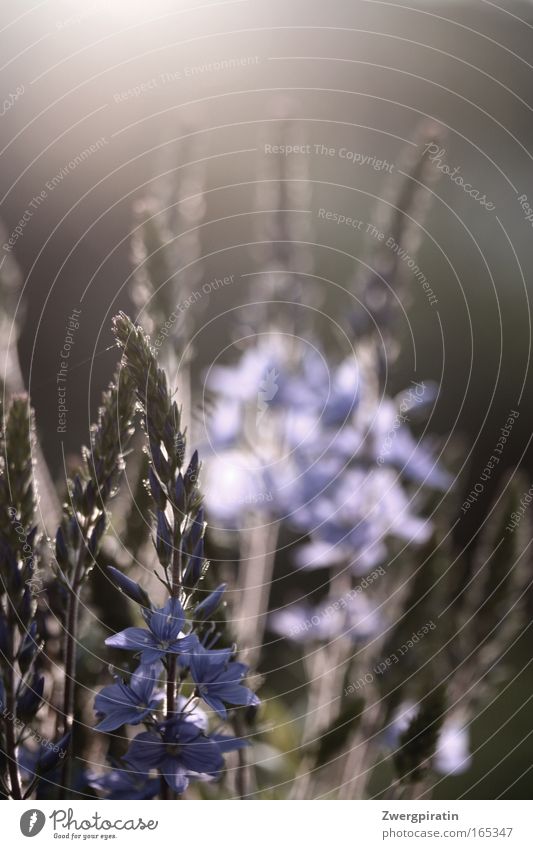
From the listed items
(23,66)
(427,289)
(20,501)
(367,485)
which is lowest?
(20,501)

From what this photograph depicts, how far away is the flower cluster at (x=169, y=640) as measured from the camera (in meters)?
0.51

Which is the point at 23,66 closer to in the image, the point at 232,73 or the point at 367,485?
the point at 232,73

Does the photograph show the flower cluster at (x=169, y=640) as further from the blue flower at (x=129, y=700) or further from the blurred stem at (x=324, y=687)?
the blurred stem at (x=324, y=687)

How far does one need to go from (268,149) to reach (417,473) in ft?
1.65

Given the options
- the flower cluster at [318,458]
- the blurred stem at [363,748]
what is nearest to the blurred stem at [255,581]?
the flower cluster at [318,458]

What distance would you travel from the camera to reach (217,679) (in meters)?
0.55

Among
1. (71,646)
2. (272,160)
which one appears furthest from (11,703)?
(272,160)

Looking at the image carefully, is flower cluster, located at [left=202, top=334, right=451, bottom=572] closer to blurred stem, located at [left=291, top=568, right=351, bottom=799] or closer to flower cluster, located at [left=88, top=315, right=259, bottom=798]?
blurred stem, located at [left=291, top=568, right=351, bottom=799]

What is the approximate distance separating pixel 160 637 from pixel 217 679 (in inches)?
2.2

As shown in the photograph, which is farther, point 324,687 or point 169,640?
point 324,687

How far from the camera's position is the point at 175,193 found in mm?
929

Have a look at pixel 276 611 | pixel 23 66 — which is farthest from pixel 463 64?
pixel 276 611

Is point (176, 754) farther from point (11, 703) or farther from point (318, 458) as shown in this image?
point (318, 458)

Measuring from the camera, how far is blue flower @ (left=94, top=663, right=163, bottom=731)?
0.53 meters
